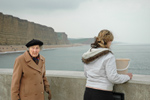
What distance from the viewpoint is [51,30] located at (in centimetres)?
10706

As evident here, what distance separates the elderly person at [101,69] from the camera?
66.3 inches

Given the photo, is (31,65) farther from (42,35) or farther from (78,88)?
(42,35)

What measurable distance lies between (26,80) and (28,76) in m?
0.06

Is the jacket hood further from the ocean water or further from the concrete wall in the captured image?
the concrete wall

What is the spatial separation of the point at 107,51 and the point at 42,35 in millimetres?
94653

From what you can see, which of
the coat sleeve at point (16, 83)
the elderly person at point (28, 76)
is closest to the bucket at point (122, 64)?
the elderly person at point (28, 76)

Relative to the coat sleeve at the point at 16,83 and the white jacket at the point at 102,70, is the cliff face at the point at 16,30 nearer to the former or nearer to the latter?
the coat sleeve at the point at 16,83

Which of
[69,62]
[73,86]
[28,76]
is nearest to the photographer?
[28,76]

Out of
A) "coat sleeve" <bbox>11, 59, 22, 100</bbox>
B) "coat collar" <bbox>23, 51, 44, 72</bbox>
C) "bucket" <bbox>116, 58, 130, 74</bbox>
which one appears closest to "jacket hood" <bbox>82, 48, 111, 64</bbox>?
"bucket" <bbox>116, 58, 130, 74</bbox>

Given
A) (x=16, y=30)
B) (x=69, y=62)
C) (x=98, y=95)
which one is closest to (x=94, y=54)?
(x=98, y=95)

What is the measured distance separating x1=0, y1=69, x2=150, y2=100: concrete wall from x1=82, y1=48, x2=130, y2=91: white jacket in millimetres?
495

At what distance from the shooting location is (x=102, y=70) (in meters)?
1.72

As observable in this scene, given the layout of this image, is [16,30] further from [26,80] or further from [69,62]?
[26,80]

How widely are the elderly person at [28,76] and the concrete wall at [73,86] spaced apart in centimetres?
55
